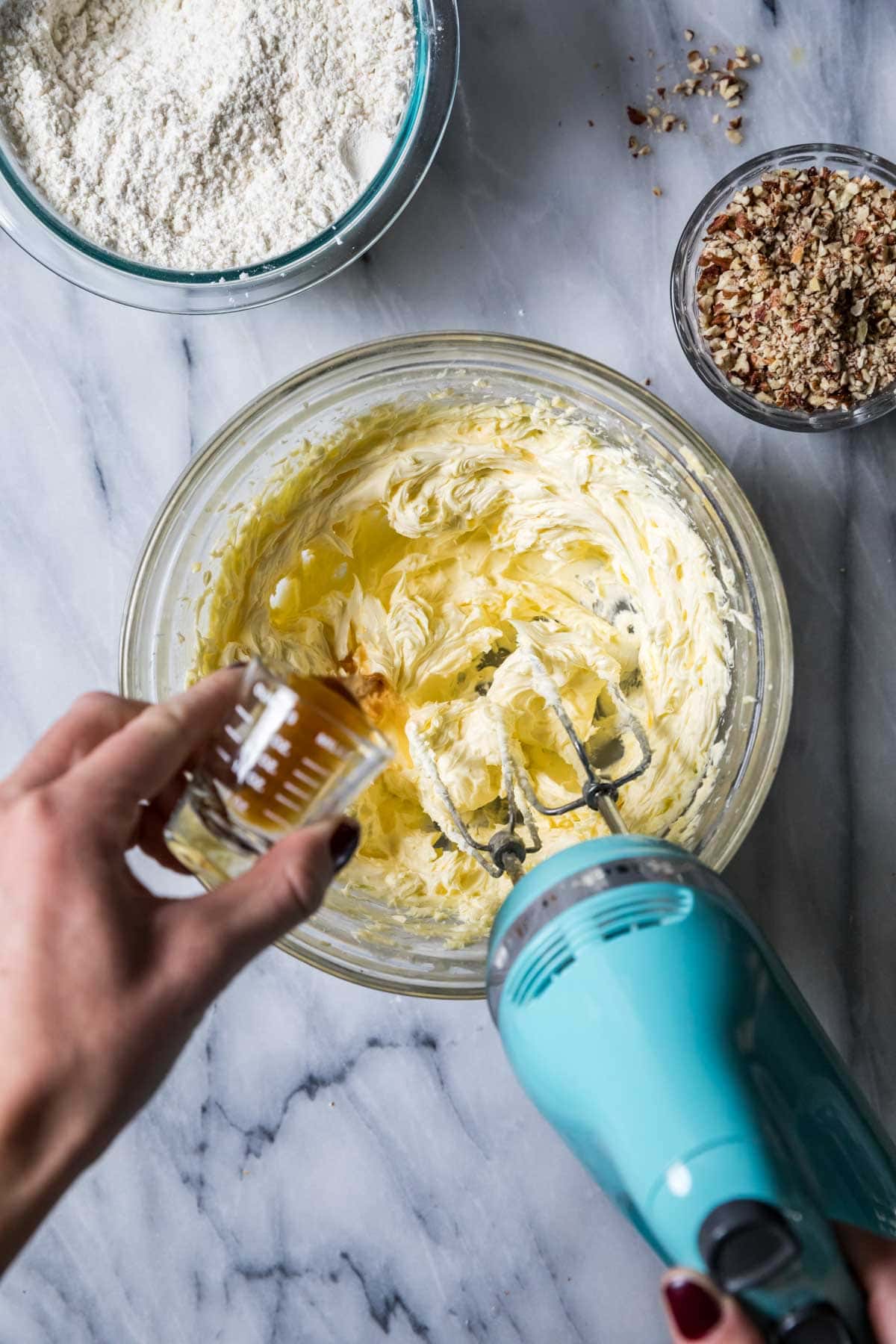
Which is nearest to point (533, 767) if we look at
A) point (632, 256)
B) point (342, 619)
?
point (342, 619)

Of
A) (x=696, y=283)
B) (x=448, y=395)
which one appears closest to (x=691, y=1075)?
(x=448, y=395)

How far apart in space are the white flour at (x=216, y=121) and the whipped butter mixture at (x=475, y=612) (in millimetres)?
246

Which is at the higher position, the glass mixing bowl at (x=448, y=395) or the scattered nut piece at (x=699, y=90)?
the scattered nut piece at (x=699, y=90)

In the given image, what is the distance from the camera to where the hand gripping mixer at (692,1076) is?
2.28 feet

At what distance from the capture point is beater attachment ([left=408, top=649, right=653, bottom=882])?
3.59 ft

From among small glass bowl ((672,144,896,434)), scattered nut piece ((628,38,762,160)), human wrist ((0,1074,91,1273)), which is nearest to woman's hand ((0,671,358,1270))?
human wrist ((0,1074,91,1273))

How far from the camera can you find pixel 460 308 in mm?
1251

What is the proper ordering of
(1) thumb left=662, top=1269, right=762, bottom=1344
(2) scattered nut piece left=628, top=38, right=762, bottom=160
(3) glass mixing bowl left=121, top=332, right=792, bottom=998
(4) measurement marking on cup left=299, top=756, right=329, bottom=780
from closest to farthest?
(1) thumb left=662, top=1269, right=762, bottom=1344, (4) measurement marking on cup left=299, top=756, right=329, bottom=780, (3) glass mixing bowl left=121, top=332, right=792, bottom=998, (2) scattered nut piece left=628, top=38, right=762, bottom=160

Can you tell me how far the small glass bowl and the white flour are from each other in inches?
13.5

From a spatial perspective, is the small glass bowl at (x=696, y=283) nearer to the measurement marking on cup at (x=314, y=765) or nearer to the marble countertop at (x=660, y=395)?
the marble countertop at (x=660, y=395)

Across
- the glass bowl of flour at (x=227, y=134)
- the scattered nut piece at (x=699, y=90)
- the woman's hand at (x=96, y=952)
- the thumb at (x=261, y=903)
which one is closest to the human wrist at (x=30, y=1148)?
the woman's hand at (x=96, y=952)

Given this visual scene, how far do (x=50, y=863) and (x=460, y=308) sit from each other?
0.82 m

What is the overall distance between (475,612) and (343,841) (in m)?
0.51

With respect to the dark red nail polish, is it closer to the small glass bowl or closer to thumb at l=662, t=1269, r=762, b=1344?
thumb at l=662, t=1269, r=762, b=1344
